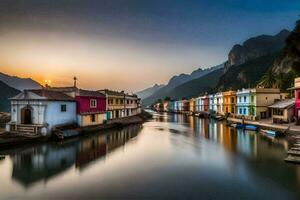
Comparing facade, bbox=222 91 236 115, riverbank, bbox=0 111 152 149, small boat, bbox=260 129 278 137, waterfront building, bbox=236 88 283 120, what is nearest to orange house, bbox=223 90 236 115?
facade, bbox=222 91 236 115

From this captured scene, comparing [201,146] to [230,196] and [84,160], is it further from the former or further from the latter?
[230,196]

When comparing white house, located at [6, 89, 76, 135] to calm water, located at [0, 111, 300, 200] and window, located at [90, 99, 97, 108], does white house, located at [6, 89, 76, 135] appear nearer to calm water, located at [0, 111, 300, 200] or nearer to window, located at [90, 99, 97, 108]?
calm water, located at [0, 111, 300, 200]

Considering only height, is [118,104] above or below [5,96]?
below

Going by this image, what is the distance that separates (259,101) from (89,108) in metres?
41.4

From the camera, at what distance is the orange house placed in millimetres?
79450

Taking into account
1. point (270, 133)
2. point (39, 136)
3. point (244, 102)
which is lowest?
point (270, 133)

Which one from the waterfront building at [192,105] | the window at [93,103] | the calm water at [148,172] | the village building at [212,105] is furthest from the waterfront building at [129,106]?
the waterfront building at [192,105]

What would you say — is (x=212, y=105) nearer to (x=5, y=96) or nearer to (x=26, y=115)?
(x=26, y=115)

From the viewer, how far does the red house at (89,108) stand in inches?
1834

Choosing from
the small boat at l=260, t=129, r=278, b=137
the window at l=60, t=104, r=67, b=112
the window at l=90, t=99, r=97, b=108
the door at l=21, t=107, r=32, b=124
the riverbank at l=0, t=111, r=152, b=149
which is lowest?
the small boat at l=260, t=129, r=278, b=137

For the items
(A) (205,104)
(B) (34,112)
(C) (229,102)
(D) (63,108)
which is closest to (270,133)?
(D) (63,108)

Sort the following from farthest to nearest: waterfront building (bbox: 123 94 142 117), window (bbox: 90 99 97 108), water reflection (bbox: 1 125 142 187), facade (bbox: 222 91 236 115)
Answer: facade (bbox: 222 91 236 115) → waterfront building (bbox: 123 94 142 117) → window (bbox: 90 99 97 108) → water reflection (bbox: 1 125 142 187)

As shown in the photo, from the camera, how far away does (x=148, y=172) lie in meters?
21.7

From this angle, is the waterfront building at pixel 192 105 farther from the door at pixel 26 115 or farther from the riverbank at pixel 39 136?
the door at pixel 26 115
